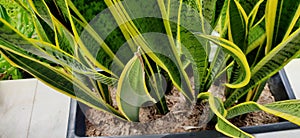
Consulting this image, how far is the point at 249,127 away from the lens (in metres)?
0.50

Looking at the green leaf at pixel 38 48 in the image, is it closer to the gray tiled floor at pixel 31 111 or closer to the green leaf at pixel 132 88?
the green leaf at pixel 132 88

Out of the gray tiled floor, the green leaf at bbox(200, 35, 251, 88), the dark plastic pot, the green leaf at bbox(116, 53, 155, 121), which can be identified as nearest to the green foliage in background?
the gray tiled floor

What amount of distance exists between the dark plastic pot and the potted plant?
0.12 feet

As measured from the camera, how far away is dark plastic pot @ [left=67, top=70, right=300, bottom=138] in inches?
19.7

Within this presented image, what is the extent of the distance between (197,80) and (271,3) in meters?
0.13

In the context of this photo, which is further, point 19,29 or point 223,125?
point 19,29

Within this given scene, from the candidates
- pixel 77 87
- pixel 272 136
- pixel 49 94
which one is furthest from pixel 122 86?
pixel 49 94

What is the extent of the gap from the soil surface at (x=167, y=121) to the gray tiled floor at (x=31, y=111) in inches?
4.5

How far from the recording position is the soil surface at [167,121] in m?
0.55

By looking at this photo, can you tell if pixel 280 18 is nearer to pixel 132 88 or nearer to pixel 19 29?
pixel 132 88

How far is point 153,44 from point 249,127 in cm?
15

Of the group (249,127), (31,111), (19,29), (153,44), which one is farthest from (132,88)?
(19,29)

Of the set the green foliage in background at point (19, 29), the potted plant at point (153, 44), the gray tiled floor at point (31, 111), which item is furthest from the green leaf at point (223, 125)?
the green foliage in background at point (19, 29)

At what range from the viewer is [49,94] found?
0.75 m
